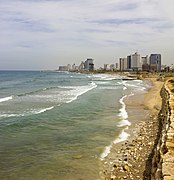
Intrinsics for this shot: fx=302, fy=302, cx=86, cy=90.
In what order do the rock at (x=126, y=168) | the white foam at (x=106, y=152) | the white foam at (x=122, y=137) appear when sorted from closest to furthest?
the rock at (x=126, y=168) → the white foam at (x=106, y=152) → the white foam at (x=122, y=137)

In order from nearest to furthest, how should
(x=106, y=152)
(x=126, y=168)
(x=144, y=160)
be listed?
(x=126, y=168) < (x=144, y=160) < (x=106, y=152)

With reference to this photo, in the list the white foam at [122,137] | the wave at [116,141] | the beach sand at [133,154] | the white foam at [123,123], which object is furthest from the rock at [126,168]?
the white foam at [123,123]

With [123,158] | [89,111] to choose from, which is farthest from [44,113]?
[123,158]

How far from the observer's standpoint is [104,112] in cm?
2223

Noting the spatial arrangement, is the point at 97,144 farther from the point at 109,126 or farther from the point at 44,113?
the point at 44,113

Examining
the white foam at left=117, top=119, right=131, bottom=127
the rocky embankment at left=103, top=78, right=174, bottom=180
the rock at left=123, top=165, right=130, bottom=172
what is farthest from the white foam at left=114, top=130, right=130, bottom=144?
the rock at left=123, top=165, right=130, bottom=172

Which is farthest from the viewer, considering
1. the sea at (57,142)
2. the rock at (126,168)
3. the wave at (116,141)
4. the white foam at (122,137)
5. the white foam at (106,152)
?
the white foam at (122,137)

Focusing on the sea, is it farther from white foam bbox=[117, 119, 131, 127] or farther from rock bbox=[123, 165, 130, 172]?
rock bbox=[123, 165, 130, 172]

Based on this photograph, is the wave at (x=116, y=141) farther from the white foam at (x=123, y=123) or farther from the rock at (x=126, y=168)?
the white foam at (x=123, y=123)

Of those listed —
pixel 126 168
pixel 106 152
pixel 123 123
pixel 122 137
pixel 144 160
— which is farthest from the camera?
pixel 123 123

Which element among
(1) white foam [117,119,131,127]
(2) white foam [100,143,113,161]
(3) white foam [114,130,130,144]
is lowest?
(2) white foam [100,143,113,161]

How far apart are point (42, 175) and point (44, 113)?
39.5 ft

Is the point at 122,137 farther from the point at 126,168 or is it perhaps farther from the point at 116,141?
the point at 126,168

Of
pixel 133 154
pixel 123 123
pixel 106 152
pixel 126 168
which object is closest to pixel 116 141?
pixel 106 152
